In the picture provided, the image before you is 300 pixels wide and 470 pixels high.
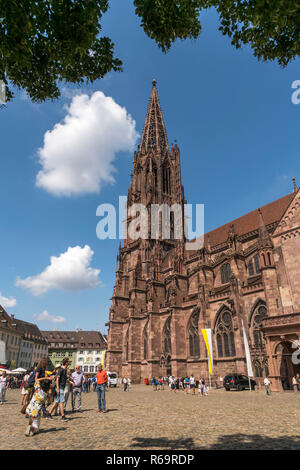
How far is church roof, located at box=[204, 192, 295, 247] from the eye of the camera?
32231 mm

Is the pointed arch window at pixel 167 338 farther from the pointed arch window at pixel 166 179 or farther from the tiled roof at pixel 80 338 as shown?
the tiled roof at pixel 80 338

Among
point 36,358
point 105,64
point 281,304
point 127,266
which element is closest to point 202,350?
point 281,304

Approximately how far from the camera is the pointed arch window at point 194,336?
98.6 feet

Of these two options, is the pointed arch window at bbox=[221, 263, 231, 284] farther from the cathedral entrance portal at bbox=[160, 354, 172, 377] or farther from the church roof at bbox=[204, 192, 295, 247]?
the cathedral entrance portal at bbox=[160, 354, 172, 377]

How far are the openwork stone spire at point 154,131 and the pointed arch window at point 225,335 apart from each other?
40.1 meters

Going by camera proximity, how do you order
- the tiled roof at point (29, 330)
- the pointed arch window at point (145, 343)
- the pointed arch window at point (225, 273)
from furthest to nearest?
the tiled roof at point (29, 330)
the pointed arch window at point (145, 343)
the pointed arch window at point (225, 273)

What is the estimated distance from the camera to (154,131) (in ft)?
210

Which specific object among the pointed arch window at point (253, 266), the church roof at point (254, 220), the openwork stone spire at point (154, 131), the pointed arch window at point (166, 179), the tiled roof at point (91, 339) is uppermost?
the openwork stone spire at point (154, 131)

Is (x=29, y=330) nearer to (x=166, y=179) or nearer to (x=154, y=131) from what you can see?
(x=166, y=179)

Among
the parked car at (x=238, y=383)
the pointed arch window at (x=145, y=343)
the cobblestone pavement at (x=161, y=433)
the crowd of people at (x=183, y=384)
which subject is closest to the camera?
the cobblestone pavement at (x=161, y=433)

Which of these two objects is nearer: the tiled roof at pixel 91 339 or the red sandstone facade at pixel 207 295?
the red sandstone facade at pixel 207 295

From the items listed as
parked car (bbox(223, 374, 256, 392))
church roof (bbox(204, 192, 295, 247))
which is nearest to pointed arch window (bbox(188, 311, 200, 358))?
parked car (bbox(223, 374, 256, 392))


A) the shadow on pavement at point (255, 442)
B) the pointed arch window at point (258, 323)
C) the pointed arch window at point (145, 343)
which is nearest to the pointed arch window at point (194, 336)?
the pointed arch window at point (258, 323)
